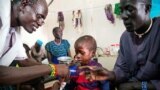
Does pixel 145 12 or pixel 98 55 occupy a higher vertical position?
pixel 145 12

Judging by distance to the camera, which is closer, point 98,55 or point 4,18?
point 4,18

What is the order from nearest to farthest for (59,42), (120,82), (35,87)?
1. (120,82)
2. (35,87)
3. (59,42)

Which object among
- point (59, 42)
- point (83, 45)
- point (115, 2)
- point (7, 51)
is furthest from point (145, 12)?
point (59, 42)

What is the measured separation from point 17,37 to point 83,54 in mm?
775

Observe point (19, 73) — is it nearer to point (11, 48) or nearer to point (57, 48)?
point (11, 48)

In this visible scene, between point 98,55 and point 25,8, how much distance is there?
3176 mm

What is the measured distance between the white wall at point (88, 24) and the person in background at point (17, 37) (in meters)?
3.07

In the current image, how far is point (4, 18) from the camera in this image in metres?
1.19

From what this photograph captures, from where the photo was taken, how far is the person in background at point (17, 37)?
1.19 m

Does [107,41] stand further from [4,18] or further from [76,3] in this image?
[4,18]

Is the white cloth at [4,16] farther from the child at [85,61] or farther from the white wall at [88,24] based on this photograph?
the white wall at [88,24]

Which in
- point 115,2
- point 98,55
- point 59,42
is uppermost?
point 115,2

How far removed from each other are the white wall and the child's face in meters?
2.26

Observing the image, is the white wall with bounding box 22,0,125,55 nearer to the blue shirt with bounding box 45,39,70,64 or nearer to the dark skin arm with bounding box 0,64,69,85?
the blue shirt with bounding box 45,39,70,64
